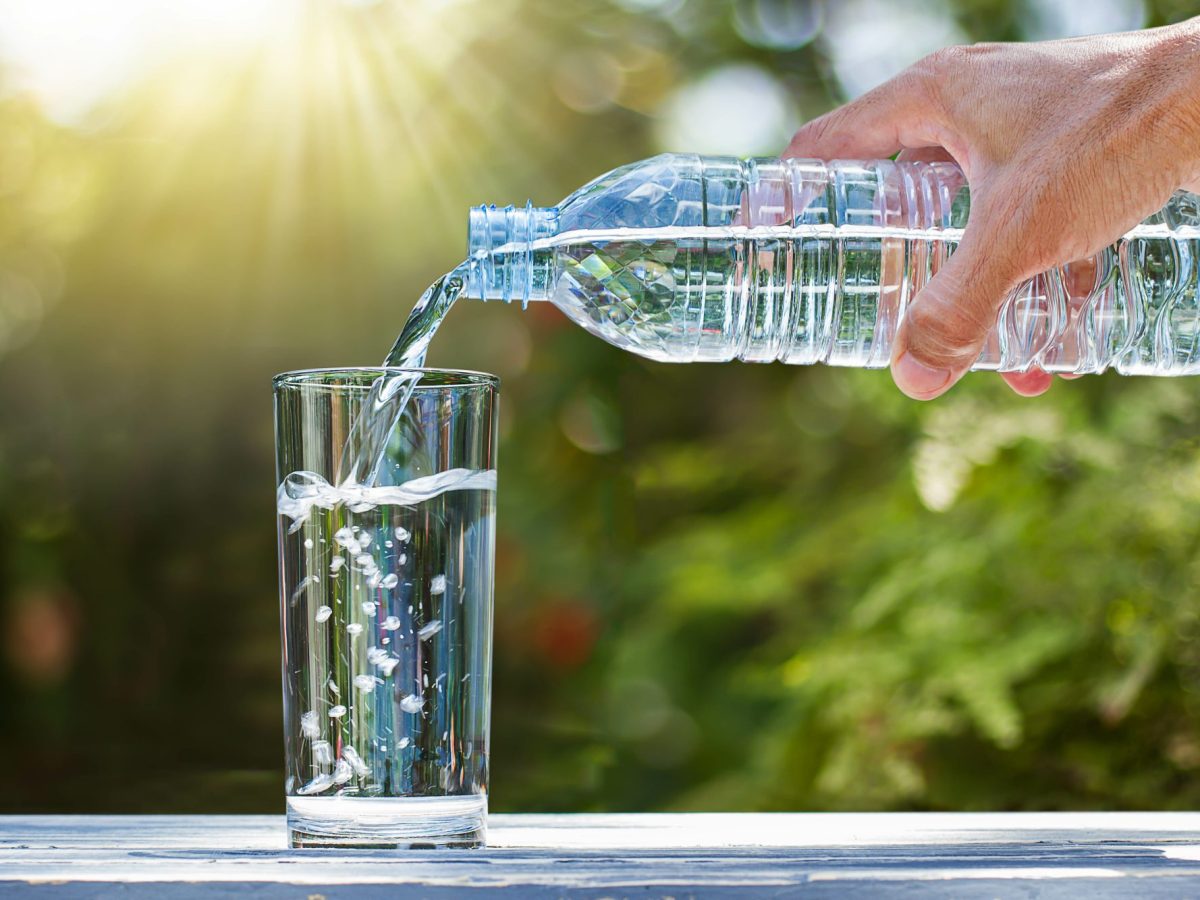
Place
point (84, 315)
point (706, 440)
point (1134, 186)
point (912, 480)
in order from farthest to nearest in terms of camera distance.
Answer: point (706, 440) → point (84, 315) → point (912, 480) → point (1134, 186)

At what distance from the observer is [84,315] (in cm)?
306

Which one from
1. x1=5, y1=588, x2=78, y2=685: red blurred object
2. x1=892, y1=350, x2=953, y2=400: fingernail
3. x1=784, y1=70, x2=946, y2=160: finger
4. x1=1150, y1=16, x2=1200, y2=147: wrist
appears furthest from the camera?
x1=5, y1=588, x2=78, y2=685: red blurred object

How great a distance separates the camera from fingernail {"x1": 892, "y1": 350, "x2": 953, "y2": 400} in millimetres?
1054

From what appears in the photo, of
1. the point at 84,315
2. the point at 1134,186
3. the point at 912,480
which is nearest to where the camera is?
the point at 1134,186

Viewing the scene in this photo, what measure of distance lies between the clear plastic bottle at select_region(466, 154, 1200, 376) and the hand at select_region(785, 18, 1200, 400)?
0.72 ft

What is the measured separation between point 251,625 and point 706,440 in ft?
4.23

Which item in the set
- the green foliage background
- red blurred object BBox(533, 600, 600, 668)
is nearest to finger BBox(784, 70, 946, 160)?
the green foliage background

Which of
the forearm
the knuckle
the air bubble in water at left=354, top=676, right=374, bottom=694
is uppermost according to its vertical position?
the forearm

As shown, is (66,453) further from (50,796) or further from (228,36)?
(228,36)

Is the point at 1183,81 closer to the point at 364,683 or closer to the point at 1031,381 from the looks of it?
the point at 1031,381

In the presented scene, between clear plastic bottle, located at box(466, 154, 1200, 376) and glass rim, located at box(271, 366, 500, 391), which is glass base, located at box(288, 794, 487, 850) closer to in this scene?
glass rim, located at box(271, 366, 500, 391)

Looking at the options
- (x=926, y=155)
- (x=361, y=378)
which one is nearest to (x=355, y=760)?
(x=361, y=378)

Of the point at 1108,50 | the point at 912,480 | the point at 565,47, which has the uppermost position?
the point at 565,47

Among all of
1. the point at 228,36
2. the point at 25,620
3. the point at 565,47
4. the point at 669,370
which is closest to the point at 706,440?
the point at 669,370
